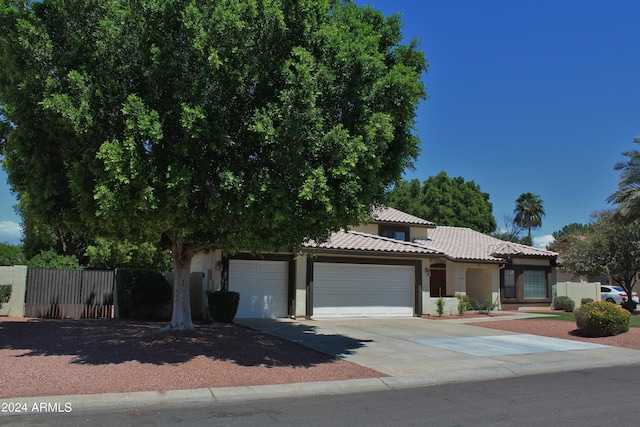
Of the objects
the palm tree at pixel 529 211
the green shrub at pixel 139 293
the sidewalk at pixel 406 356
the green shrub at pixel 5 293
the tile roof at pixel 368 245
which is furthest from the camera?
the palm tree at pixel 529 211

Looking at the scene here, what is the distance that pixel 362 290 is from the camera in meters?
21.0

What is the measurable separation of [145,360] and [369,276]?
12580 mm

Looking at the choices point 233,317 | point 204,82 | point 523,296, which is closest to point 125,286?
point 233,317

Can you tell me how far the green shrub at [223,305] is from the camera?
A: 17094mm

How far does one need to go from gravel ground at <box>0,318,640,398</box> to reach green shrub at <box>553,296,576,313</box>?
12267mm

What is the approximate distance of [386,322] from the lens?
19391 millimetres

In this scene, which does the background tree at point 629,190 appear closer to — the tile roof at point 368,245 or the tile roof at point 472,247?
the tile roof at point 472,247

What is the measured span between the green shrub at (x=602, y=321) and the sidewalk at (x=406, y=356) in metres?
1.37

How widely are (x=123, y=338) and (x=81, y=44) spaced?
704 centimetres

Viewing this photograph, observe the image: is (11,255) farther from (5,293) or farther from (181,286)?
(181,286)

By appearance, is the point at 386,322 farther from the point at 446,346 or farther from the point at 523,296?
the point at 523,296

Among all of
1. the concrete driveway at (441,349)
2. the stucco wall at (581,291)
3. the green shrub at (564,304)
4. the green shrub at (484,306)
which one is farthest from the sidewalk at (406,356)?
the stucco wall at (581,291)

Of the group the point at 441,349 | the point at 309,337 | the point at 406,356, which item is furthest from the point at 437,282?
the point at 406,356

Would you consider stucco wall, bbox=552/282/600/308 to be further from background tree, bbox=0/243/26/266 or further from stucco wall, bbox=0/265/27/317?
background tree, bbox=0/243/26/266
